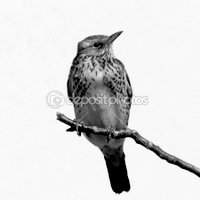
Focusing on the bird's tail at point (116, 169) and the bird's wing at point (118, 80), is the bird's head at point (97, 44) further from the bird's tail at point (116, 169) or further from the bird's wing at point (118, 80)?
the bird's tail at point (116, 169)

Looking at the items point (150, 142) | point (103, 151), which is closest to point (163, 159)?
point (150, 142)

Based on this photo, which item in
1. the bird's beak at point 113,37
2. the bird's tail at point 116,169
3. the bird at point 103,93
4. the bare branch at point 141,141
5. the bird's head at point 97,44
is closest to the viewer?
the bare branch at point 141,141

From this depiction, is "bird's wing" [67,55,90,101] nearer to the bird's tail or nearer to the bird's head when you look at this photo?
the bird's head

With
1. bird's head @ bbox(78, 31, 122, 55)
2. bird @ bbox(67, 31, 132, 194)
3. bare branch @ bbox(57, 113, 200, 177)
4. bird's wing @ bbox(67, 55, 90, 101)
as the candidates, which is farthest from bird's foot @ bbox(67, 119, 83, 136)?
bird's head @ bbox(78, 31, 122, 55)

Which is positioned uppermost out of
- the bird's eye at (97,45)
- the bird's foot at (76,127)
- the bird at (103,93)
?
the bird's eye at (97,45)

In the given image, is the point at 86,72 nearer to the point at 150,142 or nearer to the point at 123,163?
the point at 123,163

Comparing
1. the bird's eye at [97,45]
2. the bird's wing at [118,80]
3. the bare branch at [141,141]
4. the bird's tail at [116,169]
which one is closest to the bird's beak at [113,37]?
the bird's eye at [97,45]

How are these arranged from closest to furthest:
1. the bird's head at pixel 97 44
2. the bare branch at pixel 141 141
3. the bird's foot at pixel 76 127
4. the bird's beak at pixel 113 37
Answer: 1. the bare branch at pixel 141 141
2. the bird's foot at pixel 76 127
3. the bird's beak at pixel 113 37
4. the bird's head at pixel 97 44
